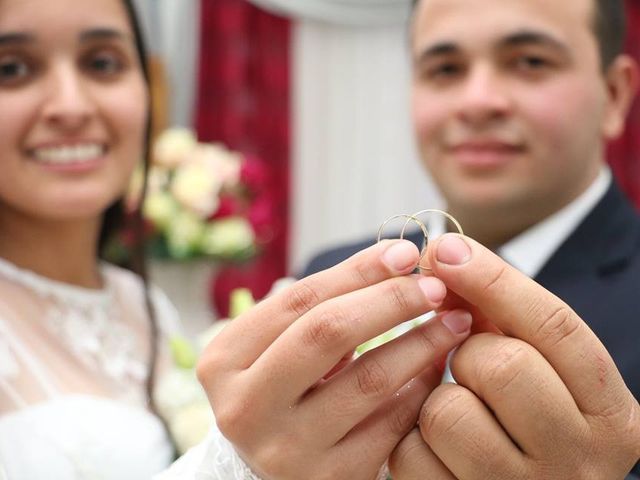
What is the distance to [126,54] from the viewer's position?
1.36 m

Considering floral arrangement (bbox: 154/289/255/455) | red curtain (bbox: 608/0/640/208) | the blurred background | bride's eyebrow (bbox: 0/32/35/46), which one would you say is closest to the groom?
floral arrangement (bbox: 154/289/255/455)

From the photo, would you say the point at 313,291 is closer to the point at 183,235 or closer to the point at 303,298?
the point at 303,298

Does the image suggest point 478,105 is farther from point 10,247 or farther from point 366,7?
point 366,7

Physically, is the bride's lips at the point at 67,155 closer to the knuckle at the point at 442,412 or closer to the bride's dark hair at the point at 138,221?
the bride's dark hair at the point at 138,221

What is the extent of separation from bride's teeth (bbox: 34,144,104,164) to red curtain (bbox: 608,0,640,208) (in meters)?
2.76

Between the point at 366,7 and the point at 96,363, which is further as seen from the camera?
the point at 366,7

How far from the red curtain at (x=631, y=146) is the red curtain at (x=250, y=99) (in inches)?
58.4

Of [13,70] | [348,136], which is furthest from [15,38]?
[348,136]

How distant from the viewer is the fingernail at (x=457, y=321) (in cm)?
69

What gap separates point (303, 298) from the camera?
0.68m

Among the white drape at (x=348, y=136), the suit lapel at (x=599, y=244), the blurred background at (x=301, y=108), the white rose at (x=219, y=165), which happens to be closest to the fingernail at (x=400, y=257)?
the suit lapel at (x=599, y=244)

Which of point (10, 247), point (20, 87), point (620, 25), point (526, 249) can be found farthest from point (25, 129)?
point (620, 25)

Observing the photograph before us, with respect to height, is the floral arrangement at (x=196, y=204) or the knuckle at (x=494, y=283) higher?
the knuckle at (x=494, y=283)

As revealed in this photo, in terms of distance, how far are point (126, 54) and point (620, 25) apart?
849mm
